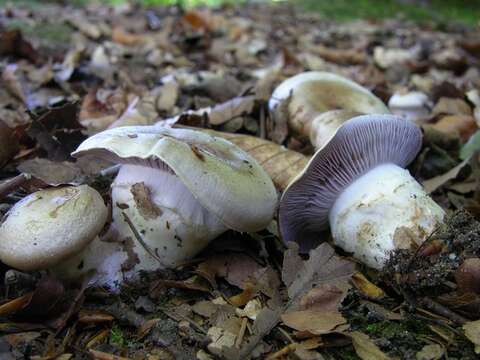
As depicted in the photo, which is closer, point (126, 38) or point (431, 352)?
point (431, 352)

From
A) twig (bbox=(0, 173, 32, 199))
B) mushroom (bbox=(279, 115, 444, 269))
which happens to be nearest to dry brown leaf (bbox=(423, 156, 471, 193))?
mushroom (bbox=(279, 115, 444, 269))

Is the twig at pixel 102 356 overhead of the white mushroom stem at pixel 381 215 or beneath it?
beneath

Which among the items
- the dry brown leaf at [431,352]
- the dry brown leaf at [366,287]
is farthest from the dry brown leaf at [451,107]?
the dry brown leaf at [431,352]

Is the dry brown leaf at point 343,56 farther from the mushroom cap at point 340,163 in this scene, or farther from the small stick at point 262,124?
the mushroom cap at point 340,163

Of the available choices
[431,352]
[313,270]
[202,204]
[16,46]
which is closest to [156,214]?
[202,204]

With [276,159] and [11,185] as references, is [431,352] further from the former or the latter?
[11,185]

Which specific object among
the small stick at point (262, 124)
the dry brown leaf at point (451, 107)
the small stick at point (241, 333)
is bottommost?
the small stick at point (241, 333)

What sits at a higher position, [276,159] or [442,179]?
[276,159]
